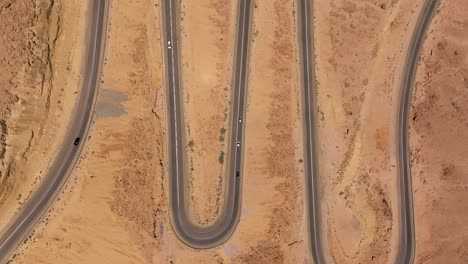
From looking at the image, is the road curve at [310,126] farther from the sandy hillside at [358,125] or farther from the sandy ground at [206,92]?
the sandy ground at [206,92]

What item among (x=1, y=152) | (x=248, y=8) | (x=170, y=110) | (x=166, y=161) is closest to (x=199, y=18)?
(x=248, y=8)

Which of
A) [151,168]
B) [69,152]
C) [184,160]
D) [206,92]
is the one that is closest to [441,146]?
[206,92]

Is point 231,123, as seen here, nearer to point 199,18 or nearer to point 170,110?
point 170,110

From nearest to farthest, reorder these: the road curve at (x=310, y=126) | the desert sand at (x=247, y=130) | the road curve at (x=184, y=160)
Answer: the desert sand at (x=247, y=130) < the road curve at (x=184, y=160) < the road curve at (x=310, y=126)

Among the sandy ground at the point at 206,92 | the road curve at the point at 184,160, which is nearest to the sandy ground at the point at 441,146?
the road curve at the point at 184,160

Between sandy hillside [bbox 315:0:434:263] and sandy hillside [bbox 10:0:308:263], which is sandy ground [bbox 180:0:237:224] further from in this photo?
sandy hillside [bbox 315:0:434:263]
